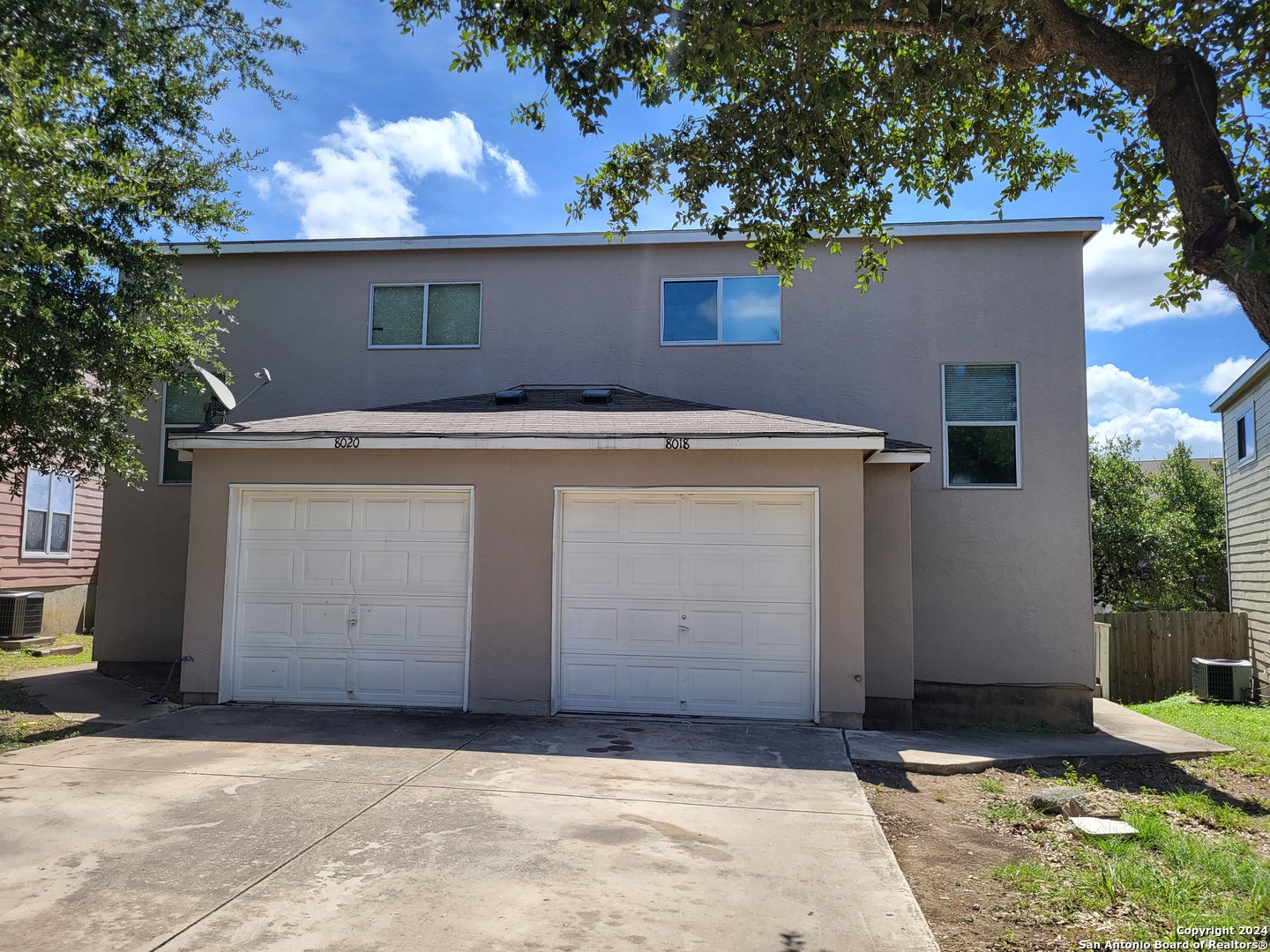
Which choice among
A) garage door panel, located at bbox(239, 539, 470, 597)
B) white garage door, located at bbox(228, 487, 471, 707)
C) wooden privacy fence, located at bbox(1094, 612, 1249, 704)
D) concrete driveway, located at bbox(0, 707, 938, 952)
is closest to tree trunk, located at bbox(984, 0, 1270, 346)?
concrete driveway, located at bbox(0, 707, 938, 952)

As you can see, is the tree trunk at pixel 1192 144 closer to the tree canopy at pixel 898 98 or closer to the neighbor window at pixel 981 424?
the tree canopy at pixel 898 98

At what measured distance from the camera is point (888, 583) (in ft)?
34.5

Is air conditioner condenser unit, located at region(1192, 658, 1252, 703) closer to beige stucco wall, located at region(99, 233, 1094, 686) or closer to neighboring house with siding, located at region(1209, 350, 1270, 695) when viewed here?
neighboring house with siding, located at region(1209, 350, 1270, 695)

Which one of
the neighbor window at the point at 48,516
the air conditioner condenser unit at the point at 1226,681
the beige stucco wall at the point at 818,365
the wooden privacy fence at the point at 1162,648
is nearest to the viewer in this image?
the beige stucco wall at the point at 818,365

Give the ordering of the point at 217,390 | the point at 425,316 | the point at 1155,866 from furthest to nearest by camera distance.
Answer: the point at 425,316
the point at 217,390
the point at 1155,866

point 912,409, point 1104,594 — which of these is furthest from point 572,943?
point 1104,594

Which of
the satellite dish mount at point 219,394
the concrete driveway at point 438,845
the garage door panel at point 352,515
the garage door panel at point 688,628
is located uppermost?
the satellite dish mount at point 219,394

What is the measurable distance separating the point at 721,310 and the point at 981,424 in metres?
3.81

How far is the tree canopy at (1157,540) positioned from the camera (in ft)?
78.7

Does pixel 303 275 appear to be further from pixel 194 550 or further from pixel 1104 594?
pixel 1104 594

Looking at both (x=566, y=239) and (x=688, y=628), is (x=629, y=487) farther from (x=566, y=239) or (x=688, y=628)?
(x=566, y=239)

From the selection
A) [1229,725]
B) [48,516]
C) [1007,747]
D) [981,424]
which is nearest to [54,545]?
[48,516]

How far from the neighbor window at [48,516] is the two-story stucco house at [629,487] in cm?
606

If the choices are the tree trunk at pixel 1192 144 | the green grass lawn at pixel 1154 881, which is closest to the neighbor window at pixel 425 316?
the tree trunk at pixel 1192 144
